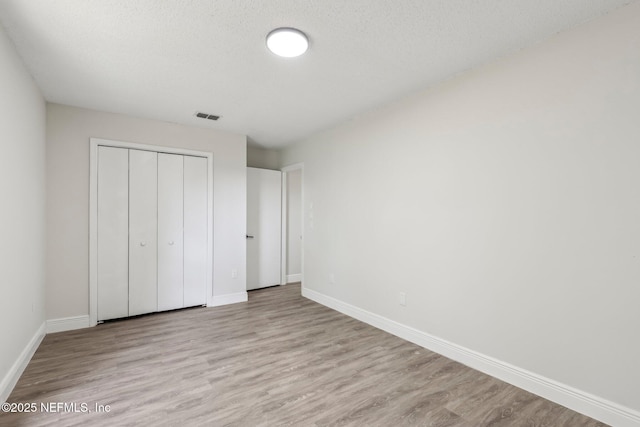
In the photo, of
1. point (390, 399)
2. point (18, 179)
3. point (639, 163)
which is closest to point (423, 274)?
point (390, 399)

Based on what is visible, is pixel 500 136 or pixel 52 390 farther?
pixel 500 136

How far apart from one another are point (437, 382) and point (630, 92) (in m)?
2.31

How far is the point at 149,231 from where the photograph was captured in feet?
12.7

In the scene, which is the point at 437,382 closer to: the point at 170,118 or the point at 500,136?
the point at 500,136

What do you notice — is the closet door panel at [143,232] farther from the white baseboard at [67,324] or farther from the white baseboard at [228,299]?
the white baseboard at [228,299]

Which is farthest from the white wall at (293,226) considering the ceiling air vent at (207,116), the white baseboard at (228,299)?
the ceiling air vent at (207,116)

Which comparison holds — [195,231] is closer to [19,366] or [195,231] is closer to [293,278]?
[19,366]

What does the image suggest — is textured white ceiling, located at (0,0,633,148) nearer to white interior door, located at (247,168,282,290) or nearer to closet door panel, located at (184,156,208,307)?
closet door panel, located at (184,156,208,307)

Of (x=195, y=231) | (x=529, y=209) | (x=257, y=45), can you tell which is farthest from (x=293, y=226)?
(x=529, y=209)

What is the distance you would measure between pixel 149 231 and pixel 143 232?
0.07 meters

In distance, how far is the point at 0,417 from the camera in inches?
73.3

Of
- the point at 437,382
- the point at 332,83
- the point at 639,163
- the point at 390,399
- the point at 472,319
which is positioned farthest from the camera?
the point at 332,83

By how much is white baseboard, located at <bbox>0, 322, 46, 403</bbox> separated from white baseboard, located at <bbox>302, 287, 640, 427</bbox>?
3171 mm

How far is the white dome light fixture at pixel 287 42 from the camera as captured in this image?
6.56 ft
